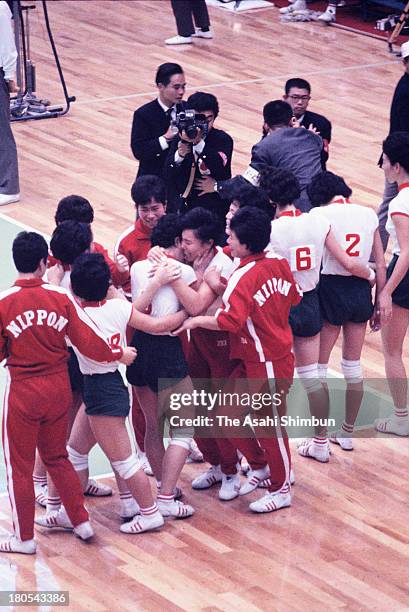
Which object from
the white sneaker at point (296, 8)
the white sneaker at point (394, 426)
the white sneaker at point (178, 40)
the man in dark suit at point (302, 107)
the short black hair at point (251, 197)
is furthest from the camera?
the white sneaker at point (296, 8)

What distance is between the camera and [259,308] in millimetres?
5449

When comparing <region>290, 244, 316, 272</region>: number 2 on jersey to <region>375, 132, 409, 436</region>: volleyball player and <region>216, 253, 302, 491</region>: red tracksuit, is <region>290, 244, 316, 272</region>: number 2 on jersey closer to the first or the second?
<region>216, 253, 302, 491</region>: red tracksuit

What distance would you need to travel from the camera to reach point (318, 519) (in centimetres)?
571

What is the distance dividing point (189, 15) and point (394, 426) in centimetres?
797

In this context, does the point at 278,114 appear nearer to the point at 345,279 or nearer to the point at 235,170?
the point at 345,279

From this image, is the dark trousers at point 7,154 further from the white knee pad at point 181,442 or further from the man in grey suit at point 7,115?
the white knee pad at point 181,442

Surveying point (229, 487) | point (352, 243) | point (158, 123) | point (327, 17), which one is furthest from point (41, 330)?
point (327, 17)

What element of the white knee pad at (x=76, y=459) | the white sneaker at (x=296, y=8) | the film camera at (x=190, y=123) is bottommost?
the white knee pad at (x=76, y=459)

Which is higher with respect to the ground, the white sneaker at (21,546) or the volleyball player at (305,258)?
the volleyball player at (305,258)

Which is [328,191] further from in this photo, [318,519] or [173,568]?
[173,568]

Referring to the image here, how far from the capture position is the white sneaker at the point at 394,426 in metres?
6.53

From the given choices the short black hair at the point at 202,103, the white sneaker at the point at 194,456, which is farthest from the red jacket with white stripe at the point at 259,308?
the short black hair at the point at 202,103

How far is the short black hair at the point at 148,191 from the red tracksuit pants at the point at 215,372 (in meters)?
0.60

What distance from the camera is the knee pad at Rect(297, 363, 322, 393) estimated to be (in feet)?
19.9
